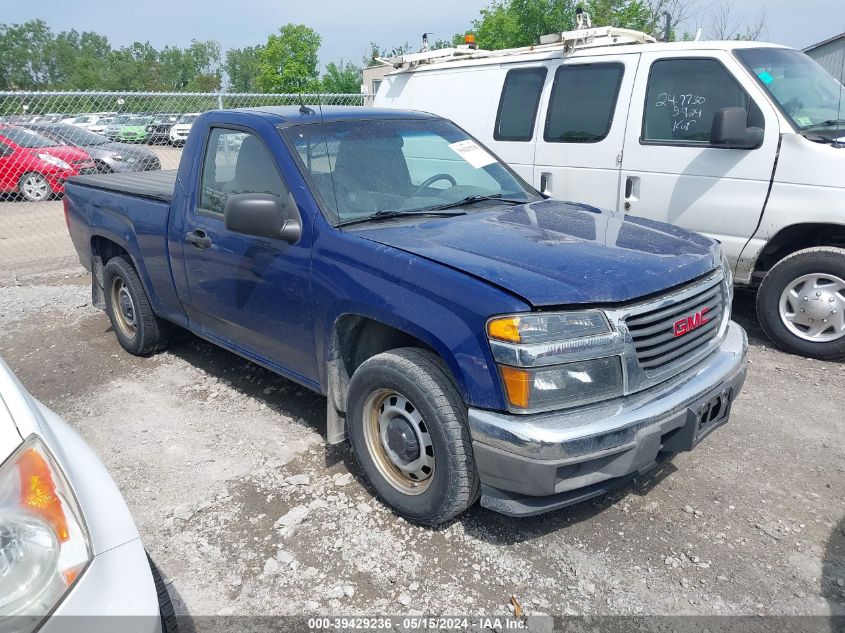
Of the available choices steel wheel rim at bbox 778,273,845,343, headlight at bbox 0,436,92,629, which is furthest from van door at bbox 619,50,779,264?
headlight at bbox 0,436,92,629

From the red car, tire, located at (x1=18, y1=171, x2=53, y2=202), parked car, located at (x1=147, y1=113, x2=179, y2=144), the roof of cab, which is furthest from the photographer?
Answer: tire, located at (x1=18, y1=171, x2=53, y2=202)

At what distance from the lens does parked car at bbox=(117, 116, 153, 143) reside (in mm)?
12584

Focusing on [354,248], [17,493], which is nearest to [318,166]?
[354,248]

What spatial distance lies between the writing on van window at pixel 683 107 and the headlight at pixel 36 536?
4925 mm

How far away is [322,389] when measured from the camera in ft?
11.2

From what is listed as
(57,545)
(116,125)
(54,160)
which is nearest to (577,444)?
(57,545)

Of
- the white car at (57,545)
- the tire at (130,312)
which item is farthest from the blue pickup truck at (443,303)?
the white car at (57,545)

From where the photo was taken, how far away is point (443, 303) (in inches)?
103

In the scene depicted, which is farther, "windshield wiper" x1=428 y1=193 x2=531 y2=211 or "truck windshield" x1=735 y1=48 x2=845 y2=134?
"truck windshield" x1=735 y1=48 x2=845 y2=134

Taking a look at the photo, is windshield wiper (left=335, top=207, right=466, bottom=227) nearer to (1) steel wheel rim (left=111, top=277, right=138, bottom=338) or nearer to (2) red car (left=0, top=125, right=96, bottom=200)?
(1) steel wheel rim (left=111, top=277, right=138, bottom=338)

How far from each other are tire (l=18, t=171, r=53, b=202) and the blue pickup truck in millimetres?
10192

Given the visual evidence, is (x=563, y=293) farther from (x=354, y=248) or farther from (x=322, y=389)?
(x=322, y=389)

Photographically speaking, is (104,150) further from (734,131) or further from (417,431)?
(417,431)

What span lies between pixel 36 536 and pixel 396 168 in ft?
8.81
